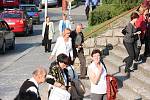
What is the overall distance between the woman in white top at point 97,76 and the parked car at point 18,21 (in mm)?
23981

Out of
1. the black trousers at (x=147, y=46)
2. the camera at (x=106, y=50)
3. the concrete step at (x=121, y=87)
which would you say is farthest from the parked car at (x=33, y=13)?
the black trousers at (x=147, y=46)

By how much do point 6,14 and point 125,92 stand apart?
77.3 feet

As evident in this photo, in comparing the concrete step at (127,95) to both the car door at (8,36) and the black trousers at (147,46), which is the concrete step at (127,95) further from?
the car door at (8,36)

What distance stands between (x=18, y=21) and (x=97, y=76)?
80.7 feet

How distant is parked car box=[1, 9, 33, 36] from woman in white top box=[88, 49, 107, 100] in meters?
24.0

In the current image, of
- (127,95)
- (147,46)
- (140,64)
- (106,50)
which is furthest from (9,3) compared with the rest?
(127,95)

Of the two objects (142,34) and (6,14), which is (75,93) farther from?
(6,14)

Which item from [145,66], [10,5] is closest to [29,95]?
[145,66]

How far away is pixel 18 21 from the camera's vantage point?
3406cm

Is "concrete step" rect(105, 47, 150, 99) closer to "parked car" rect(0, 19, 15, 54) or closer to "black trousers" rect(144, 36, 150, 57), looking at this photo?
"black trousers" rect(144, 36, 150, 57)

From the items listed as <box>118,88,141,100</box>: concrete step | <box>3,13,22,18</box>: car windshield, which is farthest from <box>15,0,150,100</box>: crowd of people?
<box>3,13,22,18</box>: car windshield

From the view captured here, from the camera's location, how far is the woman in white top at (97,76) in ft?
32.4

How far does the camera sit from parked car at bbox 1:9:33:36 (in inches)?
1331

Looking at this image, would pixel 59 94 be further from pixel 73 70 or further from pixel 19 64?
pixel 19 64
